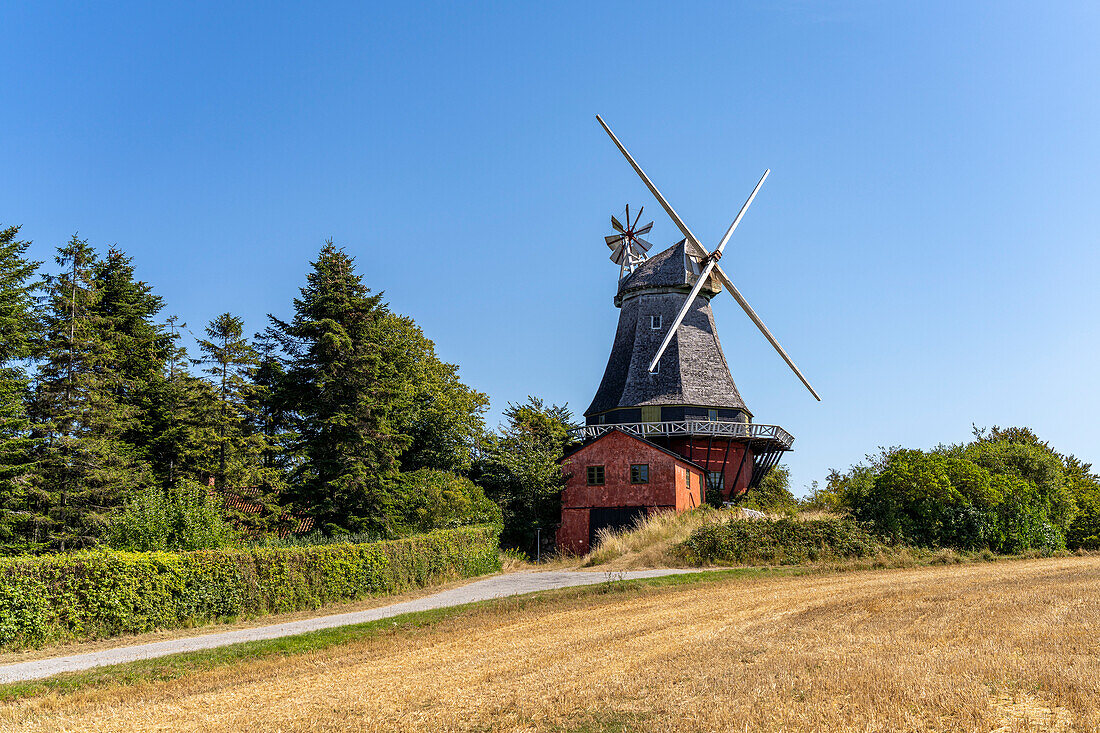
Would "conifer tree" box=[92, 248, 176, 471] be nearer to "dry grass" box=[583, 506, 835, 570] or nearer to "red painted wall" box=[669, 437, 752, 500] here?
"dry grass" box=[583, 506, 835, 570]

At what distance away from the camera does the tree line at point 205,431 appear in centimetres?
2692

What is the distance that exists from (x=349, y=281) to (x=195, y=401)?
25.8 ft

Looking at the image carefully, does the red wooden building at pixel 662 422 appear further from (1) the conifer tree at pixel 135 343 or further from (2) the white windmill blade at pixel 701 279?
(1) the conifer tree at pixel 135 343

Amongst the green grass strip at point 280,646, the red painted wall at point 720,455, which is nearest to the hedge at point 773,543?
the green grass strip at point 280,646

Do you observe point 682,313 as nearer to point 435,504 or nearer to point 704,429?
point 704,429

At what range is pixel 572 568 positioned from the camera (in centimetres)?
3011

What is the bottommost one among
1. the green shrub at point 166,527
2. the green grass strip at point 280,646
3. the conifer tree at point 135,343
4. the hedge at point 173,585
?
the green grass strip at point 280,646

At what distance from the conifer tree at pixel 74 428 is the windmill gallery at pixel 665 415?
19.6 m

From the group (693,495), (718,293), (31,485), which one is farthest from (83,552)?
(718,293)

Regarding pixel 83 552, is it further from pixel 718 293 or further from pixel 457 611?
pixel 718 293

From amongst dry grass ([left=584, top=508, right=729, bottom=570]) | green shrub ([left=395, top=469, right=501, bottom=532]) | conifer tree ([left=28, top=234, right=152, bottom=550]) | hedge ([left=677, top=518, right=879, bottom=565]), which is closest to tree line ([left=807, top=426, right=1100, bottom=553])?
hedge ([left=677, top=518, right=879, bottom=565])

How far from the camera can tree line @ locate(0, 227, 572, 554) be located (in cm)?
2692

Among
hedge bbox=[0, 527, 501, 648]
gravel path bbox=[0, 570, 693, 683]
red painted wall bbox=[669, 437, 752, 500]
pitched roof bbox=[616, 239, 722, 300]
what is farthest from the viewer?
pitched roof bbox=[616, 239, 722, 300]

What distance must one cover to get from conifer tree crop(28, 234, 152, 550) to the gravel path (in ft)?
42.8
